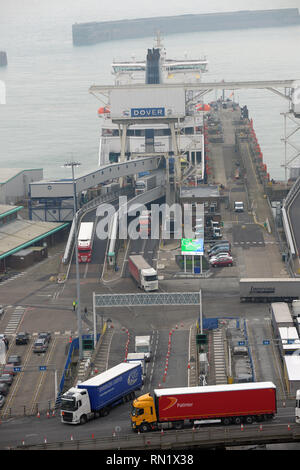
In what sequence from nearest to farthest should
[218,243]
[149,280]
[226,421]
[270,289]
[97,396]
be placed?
[226,421] → [97,396] → [270,289] → [149,280] → [218,243]

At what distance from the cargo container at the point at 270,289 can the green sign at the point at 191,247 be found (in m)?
8.73

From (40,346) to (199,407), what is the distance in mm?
20367

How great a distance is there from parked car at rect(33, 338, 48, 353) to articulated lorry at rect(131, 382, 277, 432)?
18574 millimetres

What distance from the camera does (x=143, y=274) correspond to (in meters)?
69.8

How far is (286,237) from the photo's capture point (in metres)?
81.4

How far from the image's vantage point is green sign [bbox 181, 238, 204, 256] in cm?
7538

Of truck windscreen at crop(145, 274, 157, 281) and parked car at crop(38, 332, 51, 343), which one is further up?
truck windscreen at crop(145, 274, 157, 281)

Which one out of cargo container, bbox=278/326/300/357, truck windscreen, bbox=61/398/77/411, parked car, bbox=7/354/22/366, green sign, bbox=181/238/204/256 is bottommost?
parked car, bbox=7/354/22/366

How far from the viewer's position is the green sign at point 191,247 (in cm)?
7538

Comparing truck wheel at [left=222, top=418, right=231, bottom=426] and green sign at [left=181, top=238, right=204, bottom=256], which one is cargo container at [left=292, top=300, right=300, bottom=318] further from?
truck wheel at [left=222, top=418, right=231, bottom=426]

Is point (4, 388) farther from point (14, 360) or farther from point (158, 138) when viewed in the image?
point (158, 138)

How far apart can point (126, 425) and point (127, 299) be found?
20111mm

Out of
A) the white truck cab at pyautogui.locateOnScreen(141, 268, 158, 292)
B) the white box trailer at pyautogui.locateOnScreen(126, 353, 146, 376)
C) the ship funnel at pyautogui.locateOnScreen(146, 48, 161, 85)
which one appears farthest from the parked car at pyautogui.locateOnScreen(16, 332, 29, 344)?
the ship funnel at pyautogui.locateOnScreen(146, 48, 161, 85)

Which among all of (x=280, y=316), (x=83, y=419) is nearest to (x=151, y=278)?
(x=280, y=316)
